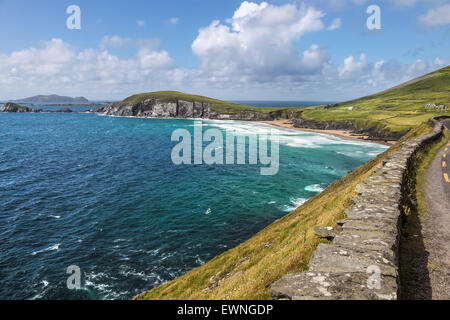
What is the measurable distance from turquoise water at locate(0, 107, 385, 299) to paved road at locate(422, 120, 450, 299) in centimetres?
2000

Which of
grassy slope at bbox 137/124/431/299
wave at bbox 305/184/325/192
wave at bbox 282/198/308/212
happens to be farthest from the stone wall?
wave at bbox 305/184/325/192

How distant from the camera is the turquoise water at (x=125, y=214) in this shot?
82.9 ft

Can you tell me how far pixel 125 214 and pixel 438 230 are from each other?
37.2 meters

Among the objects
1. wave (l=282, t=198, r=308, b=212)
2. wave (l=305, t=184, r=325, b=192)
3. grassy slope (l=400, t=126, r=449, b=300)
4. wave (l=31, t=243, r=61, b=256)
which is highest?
grassy slope (l=400, t=126, r=449, b=300)

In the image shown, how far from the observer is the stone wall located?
7.19 metres

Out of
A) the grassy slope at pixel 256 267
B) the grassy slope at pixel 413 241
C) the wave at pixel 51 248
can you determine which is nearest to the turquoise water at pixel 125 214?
the wave at pixel 51 248

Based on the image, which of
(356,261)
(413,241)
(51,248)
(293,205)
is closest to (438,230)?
(413,241)

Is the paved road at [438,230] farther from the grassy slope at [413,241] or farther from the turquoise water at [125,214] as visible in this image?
the turquoise water at [125,214]

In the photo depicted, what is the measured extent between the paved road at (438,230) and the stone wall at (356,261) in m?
1.62

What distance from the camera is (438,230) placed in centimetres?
1273

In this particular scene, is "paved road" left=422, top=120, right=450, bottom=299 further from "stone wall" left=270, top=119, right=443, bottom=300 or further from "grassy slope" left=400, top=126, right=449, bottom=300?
"stone wall" left=270, top=119, right=443, bottom=300
